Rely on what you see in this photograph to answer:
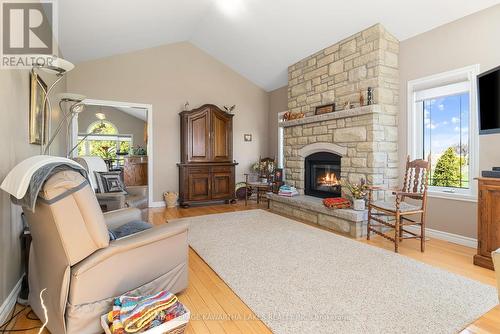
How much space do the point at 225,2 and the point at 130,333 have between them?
15.3 feet

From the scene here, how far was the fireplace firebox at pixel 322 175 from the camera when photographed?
4.55m

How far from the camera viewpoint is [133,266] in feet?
5.53

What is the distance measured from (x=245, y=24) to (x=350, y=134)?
106 inches

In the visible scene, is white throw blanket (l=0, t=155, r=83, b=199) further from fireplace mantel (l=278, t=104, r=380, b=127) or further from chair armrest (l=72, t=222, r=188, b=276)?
fireplace mantel (l=278, t=104, r=380, b=127)

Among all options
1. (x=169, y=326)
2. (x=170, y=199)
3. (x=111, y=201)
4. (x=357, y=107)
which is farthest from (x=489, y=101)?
(x=170, y=199)

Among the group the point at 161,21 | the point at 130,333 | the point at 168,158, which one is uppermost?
the point at 161,21

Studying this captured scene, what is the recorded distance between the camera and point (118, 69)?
214 inches

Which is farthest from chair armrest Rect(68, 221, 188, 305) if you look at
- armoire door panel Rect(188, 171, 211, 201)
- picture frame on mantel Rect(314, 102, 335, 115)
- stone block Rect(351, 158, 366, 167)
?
armoire door panel Rect(188, 171, 211, 201)

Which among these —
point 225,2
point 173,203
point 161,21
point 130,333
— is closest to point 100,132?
point 173,203

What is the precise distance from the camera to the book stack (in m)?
4.98

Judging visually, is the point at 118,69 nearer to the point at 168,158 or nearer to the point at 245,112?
the point at 168,158

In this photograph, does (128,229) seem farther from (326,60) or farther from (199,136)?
(326,60)

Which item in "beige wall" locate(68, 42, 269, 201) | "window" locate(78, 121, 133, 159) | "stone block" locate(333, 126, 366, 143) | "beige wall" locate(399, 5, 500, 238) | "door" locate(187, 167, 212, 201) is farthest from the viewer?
"window" locate(78, 121, 133, 159)

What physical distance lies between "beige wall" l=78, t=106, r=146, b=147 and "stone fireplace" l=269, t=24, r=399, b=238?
691 centimetres
